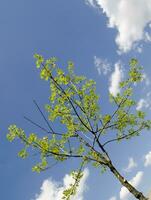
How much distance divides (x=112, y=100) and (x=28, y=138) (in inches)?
164

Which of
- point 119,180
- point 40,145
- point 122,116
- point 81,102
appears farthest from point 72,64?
point 119,180

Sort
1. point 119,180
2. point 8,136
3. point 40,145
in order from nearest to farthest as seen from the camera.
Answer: point 119,180
point 40,145
point 8,136

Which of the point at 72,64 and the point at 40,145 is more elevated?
the point at 72,64

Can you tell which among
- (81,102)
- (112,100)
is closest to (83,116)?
(81,102)

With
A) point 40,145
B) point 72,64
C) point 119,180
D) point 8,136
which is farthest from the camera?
point 72,64

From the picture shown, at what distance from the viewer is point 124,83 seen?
15.6 m

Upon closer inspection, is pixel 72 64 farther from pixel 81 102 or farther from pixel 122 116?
pixel 122 116

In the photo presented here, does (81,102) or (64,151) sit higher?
(81,102)

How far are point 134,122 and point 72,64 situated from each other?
3.94 metres

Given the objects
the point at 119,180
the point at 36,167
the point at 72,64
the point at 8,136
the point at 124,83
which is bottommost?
the point at 119,180

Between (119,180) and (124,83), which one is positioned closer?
(119,180)

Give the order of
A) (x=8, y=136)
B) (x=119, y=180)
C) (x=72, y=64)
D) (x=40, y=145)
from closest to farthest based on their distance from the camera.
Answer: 1. (x=119, y=180)
2. (x=40, y=145)
3. (x=8, y=136)
4. (x=72, y=64)

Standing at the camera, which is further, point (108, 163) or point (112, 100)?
point (112, 100)

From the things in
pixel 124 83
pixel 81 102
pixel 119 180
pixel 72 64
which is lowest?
pixel 119 180
